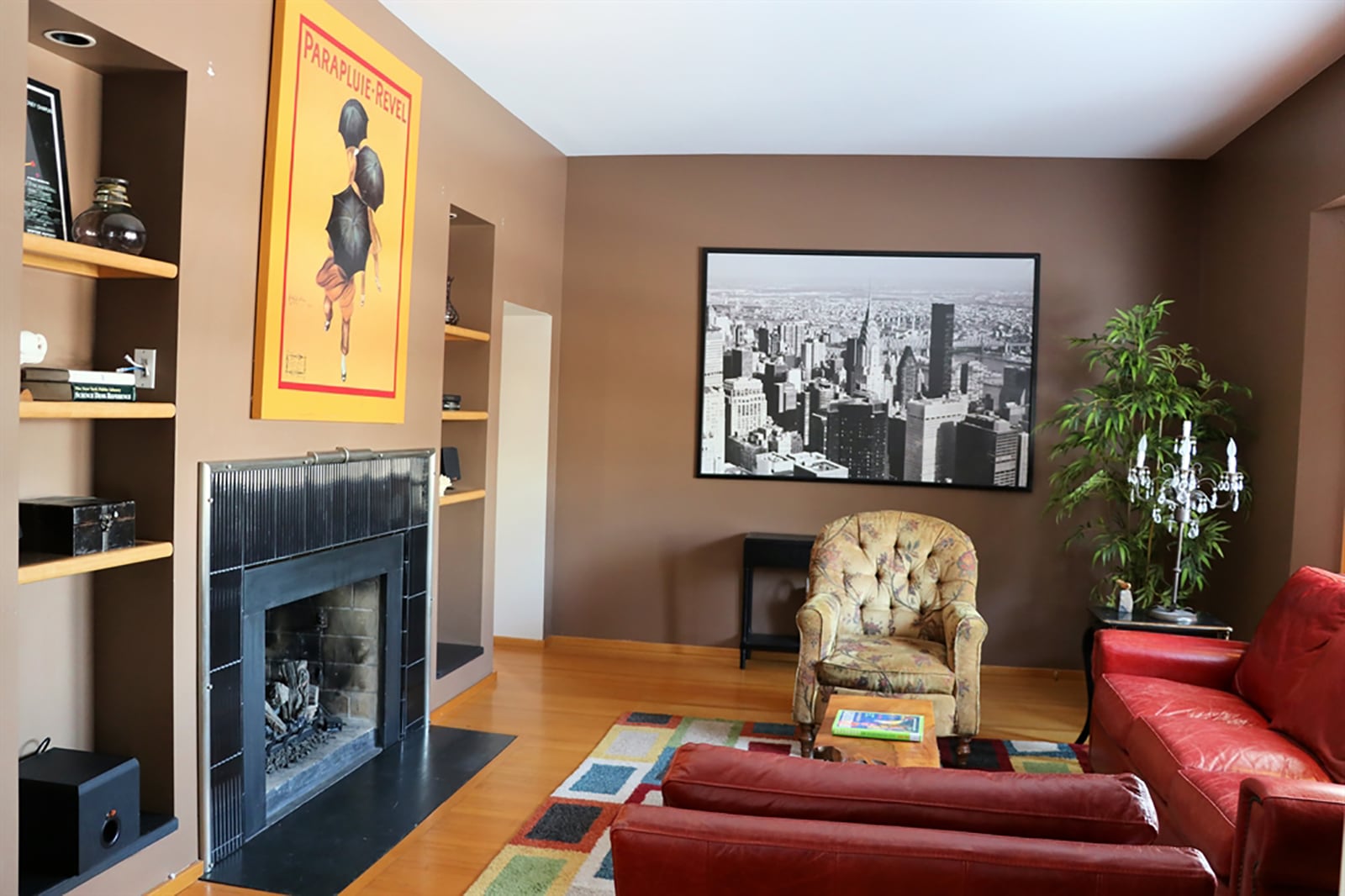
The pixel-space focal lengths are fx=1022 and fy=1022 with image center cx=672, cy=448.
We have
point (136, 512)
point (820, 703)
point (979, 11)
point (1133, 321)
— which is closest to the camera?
point (136, 512)

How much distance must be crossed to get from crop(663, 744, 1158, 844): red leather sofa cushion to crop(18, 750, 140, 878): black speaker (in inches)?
70.3

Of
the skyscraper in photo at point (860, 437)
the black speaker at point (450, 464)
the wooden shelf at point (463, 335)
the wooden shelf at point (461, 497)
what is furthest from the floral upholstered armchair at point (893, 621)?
the wooden shelf at point (463, 335)

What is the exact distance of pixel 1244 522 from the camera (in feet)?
16.5

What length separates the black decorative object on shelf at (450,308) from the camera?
4.64m

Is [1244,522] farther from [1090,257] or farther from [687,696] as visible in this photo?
[687,696]

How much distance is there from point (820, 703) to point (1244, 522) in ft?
8.01

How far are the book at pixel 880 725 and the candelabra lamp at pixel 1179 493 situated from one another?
1.74 metres

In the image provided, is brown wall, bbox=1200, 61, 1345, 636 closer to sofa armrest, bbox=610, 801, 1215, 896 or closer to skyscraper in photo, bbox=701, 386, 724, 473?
skyscraper in photo, bbox=701, 386, 724, 473

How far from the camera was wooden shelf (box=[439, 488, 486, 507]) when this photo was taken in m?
4.71

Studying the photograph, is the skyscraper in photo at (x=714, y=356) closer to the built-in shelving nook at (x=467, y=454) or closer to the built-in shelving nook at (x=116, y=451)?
the built-in shelving nook at (x=467, y=454)

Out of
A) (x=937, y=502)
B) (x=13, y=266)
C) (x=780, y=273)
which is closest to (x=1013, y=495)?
(x=937, y=502)

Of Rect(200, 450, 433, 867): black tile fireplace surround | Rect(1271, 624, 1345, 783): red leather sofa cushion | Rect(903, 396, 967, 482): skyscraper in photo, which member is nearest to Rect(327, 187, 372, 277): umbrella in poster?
Rect(200, 450, 433, 867): black tile fireplace surround

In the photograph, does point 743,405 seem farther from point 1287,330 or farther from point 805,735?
point 1287,330

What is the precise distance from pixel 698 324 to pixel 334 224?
111 inches
